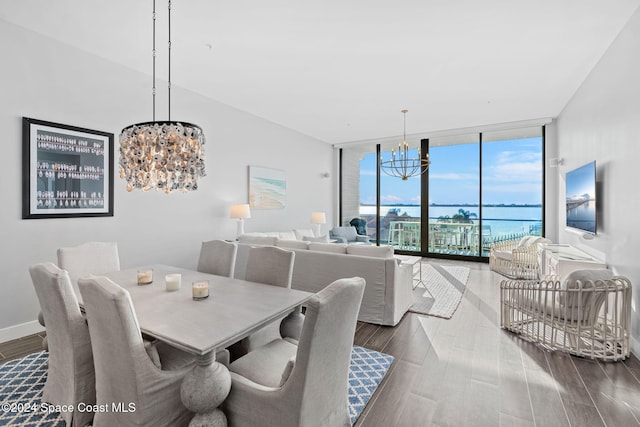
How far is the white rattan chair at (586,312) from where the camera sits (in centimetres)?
244

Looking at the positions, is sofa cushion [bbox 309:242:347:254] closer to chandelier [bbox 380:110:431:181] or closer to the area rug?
the area rug

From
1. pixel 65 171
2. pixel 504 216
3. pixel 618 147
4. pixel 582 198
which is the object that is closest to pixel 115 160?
pixel 65 171

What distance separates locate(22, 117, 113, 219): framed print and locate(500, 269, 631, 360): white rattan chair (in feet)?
15.0

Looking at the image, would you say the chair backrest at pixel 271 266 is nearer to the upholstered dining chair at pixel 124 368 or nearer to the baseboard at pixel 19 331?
the upholstered dining chair at pixel 124 368

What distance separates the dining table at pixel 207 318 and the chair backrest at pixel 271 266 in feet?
0.33

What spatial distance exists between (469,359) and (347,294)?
5.89 ft

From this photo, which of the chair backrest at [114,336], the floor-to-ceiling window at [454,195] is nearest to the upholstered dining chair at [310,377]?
the chair backrest at [114,336]

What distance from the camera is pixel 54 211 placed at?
3.03m

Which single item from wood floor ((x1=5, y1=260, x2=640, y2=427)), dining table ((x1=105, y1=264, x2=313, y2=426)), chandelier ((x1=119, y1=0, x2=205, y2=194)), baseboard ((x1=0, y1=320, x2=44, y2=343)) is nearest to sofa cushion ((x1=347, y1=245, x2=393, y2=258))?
wood floor ((x1=5, y1=260, x2=640, y2=427))

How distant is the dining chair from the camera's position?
2.16m

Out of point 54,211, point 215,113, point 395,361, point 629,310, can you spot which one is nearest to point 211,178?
point 215,113

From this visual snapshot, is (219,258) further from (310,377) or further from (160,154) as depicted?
(310,377)

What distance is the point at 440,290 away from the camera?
173 inches

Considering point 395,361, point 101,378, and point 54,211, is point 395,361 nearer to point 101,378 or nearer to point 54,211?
point 101,378
